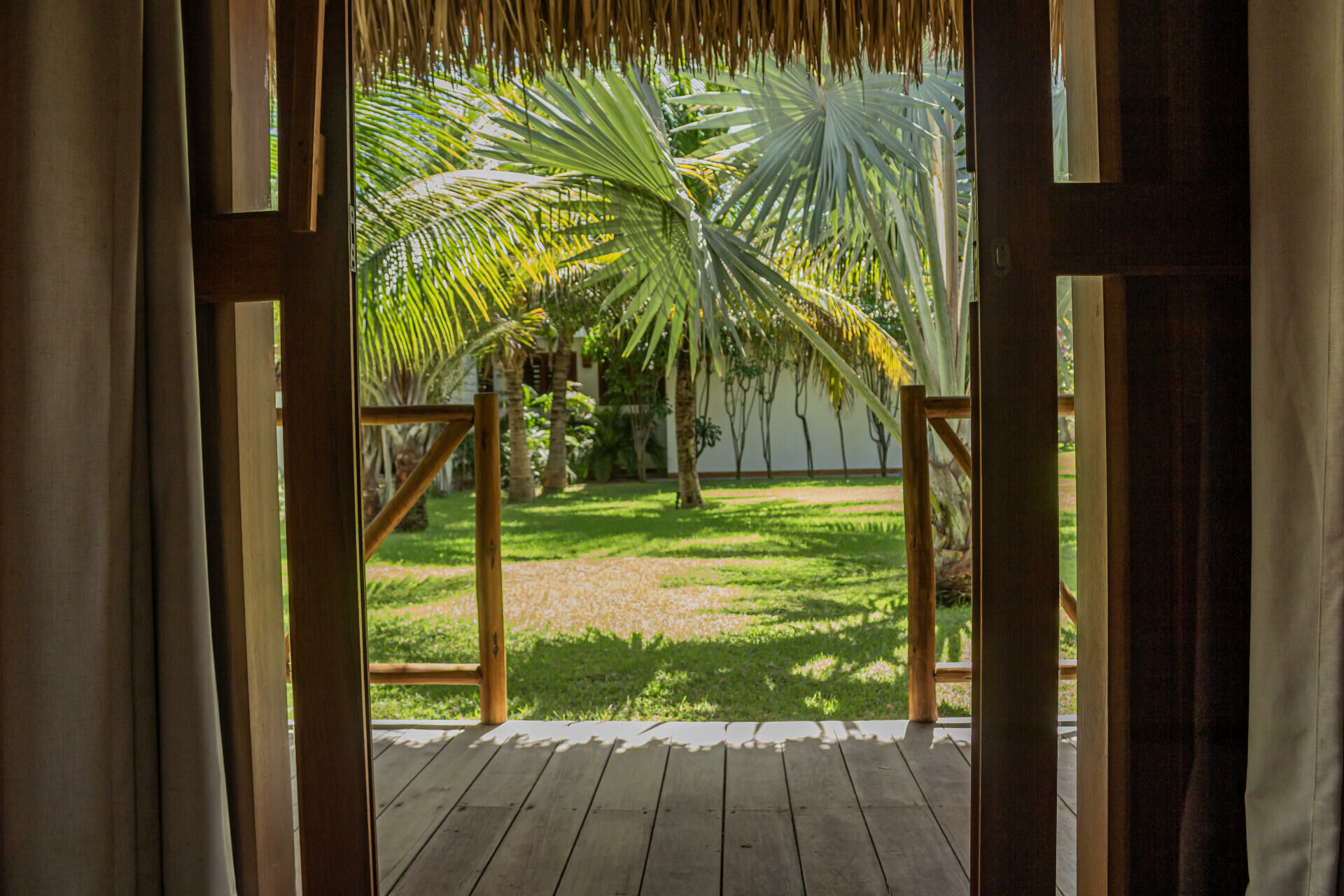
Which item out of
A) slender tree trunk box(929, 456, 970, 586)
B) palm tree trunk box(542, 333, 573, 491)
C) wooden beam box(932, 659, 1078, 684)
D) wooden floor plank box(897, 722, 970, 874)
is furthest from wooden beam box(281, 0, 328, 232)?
palm tree trunk box(542, 333, 573, 491)

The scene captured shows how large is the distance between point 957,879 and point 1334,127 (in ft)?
4.55

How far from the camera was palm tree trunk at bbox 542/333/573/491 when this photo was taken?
1092 centimetres

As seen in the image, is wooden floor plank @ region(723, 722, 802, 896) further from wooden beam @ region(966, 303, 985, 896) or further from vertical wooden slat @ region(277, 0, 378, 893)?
vertical wooden slat @ region(277, 0, 378, 893)

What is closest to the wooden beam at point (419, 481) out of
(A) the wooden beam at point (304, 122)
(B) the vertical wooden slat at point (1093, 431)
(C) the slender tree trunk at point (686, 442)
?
(A) the wooden beam at point (304, 122)

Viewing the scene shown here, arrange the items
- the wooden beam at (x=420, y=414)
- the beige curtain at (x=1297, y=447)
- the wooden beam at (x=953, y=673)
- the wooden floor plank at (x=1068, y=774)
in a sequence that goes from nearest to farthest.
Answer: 1. the beige curtain at (x=1297, y=447)
2. the wooden floor plank at (x=1068, y=774)
3. the wooden beam at (x=420, y=414)
4. the wooden beam at (x=953, y=673)

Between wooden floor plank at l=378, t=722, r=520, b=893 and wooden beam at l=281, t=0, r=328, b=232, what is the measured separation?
45.7 inches

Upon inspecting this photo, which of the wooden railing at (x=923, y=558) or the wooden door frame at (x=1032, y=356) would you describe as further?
the wooden railing at (x=923, y=558)

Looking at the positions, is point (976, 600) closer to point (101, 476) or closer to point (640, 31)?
point (101, 476)

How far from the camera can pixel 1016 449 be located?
1.10 meters

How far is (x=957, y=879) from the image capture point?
168 cm

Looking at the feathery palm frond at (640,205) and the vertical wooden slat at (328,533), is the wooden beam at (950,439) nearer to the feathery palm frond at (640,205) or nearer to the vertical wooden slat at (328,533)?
the feathery palm frond at (640,205)

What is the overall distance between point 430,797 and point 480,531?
0.82 meters

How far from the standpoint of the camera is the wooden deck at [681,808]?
5.66 feet

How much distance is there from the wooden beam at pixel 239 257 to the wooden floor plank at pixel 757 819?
4.34 ft
